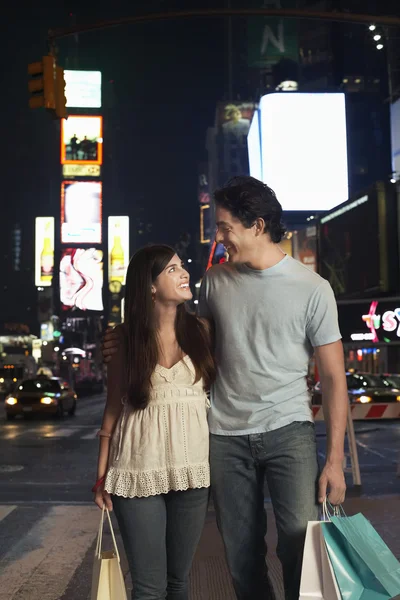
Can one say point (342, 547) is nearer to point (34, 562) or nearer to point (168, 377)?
point (168, 377)

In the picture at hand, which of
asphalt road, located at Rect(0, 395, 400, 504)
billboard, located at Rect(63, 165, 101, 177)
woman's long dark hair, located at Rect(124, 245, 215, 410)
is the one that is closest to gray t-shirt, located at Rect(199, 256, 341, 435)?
woman's long dark hair, located at Rect(124, 245, 215, 410)

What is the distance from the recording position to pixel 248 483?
13.6 feet

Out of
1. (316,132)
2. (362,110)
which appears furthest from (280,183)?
(362,110)

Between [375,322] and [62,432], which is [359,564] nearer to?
[62,432]

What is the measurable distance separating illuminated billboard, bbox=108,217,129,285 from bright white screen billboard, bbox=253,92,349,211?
41.7m

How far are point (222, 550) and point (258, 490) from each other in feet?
12.0

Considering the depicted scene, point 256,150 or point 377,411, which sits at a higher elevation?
point 256,150

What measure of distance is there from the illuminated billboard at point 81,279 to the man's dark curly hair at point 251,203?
106 metres

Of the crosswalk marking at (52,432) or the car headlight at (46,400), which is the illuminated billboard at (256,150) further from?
the crosswalk marking at (52,432)

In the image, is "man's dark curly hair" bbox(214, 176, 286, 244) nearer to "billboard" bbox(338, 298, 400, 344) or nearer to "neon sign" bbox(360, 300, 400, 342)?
"billboard" bbox(338, 298, 400, 344)

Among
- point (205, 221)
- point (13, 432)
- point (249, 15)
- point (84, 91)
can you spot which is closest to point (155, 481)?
point (249, 15)

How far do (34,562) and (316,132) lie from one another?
76048 mm

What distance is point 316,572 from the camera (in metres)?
3.59

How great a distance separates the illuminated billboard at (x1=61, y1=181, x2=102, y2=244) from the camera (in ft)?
375
